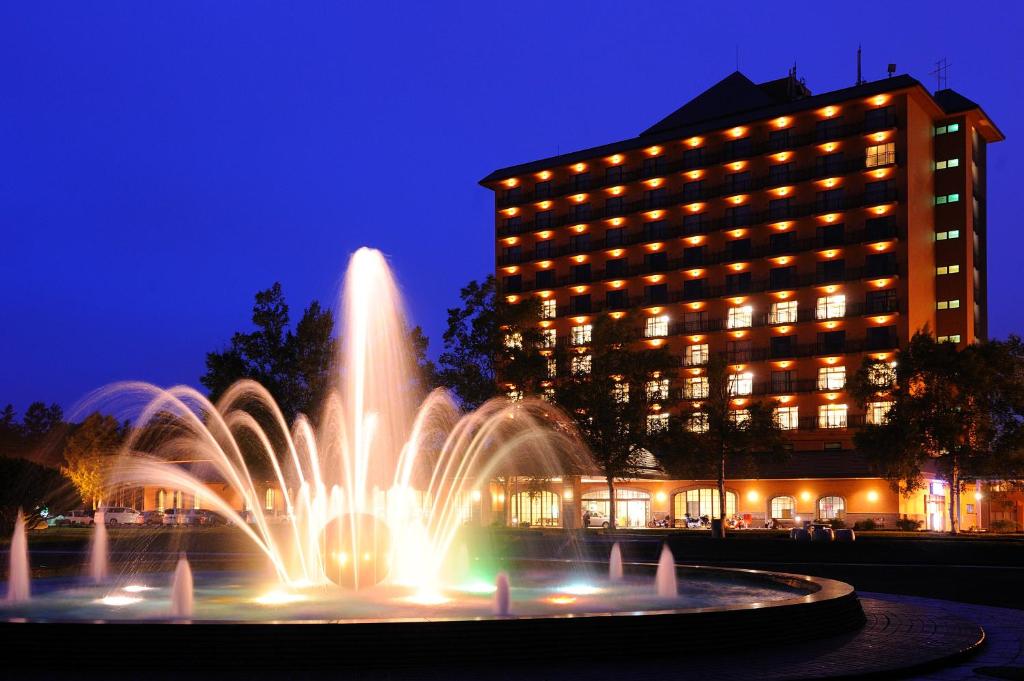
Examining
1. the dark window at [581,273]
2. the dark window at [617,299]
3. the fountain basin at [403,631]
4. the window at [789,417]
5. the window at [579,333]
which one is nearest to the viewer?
the fountain basin at [403,631]

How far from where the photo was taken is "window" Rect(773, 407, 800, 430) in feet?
265

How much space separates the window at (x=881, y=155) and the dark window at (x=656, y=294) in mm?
19260

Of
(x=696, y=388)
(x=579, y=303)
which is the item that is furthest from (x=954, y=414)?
(x=579, y=303)

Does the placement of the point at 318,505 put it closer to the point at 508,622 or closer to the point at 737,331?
the point at 508,622

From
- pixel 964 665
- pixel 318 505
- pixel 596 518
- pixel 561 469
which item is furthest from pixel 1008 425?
pixel 964 665

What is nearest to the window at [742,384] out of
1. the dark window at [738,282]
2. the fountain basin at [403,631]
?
the dark window at [738,282]

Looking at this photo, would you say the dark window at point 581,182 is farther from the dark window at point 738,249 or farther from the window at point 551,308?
the dark window at point 738,249

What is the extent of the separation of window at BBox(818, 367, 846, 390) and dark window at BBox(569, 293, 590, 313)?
22303 millimetres

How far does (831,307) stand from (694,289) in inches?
469

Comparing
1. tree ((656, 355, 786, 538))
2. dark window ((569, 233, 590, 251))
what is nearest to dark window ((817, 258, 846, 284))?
dark window ((569, 233, 590, 251))

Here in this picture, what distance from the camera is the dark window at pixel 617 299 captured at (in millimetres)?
91769

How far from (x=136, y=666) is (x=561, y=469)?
4413 cm

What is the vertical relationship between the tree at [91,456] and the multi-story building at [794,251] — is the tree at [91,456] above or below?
below

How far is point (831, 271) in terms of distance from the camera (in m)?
81.3
